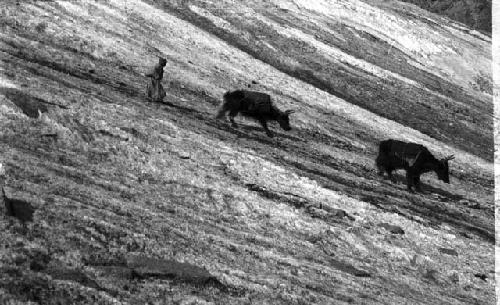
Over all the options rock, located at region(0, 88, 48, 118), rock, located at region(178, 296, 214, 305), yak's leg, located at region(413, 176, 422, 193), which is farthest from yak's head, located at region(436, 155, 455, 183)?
rock, located at region(178, 296, 214, 305)

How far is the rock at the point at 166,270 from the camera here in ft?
57.0

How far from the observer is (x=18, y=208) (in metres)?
18.5

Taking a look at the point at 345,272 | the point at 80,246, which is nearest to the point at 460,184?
the point at 345,272

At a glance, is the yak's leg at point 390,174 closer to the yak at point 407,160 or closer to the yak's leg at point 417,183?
the yak at point 407,160

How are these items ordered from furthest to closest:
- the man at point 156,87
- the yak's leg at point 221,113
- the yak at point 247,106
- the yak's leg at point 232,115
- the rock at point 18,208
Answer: the yak's leg at point 221,113
the yak at point 247,106
the yak's leg at point 232,115
the man at point 156,87
the rock at point 18,208

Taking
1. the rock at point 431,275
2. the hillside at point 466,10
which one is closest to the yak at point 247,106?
the rock at point 431,275

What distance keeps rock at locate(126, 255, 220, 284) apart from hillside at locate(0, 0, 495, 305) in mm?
52

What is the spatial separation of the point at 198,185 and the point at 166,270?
28.5ft

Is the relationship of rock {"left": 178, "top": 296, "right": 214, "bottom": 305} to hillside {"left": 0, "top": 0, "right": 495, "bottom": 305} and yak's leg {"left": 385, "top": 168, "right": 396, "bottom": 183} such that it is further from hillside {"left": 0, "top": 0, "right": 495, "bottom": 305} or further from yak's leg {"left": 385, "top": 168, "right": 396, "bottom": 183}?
yak's leg {"left": 385, "top": 168, "right": 396, "bottom": 183}

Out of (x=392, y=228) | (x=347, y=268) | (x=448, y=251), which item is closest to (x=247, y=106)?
(x=392, y=228)

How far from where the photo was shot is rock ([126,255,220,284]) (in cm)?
1738

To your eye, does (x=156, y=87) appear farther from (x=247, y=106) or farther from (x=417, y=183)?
(x=417, y=183)

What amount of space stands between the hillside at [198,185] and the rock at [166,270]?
0.05m

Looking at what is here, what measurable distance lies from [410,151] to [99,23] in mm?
26520
